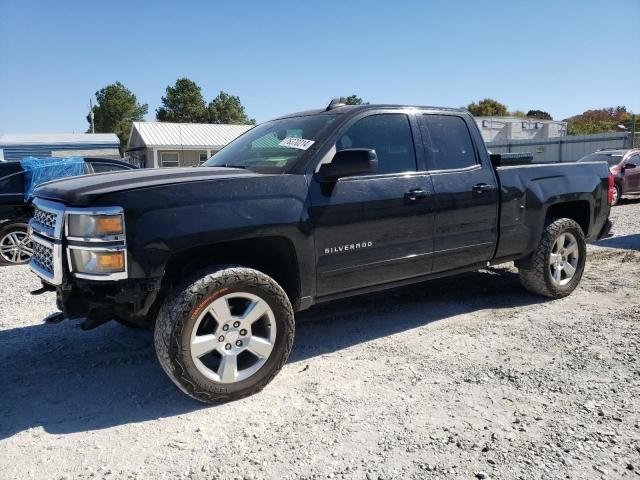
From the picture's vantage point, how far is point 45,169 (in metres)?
8.20

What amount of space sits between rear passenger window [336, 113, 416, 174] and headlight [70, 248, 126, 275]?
179 cm

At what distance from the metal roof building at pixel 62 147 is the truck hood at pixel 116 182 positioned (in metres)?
26.0

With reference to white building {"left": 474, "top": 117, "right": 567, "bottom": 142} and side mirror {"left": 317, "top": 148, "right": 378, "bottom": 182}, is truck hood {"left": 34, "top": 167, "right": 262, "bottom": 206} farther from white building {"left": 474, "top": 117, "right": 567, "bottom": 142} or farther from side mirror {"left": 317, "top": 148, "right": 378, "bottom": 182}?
white building {"left": 474, "top": 117, "right": 567, "bottom": 142}

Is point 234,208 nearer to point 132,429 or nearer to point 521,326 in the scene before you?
point 132,429

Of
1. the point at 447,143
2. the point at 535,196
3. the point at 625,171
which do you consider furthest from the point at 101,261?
the point at 625,171

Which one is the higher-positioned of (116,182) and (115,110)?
(115,110)

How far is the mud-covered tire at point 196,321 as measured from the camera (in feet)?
9.88

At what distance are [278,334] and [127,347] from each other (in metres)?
1.54

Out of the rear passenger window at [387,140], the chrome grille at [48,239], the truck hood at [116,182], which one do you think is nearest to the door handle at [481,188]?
the rear passenger window at [387,140]

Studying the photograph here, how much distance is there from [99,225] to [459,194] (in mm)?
2856

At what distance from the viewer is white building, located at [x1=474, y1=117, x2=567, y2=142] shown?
42156mm

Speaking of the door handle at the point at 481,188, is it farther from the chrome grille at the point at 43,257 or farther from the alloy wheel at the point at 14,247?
the alloy wheel at the point at 14,247

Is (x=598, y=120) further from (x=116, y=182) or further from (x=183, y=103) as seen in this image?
(x=116, y=182)

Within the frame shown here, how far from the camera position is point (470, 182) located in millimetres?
4465
